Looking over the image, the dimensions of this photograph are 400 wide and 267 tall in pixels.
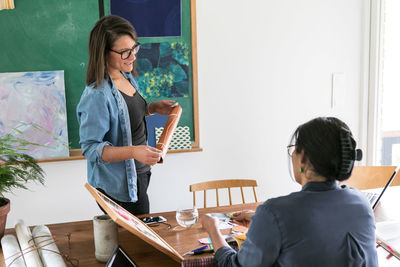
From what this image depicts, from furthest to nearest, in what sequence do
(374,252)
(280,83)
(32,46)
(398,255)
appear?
1. (280,83)
2. (32,46)
3. (398,255)
4. (374,252)

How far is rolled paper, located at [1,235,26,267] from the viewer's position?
49.3 inches

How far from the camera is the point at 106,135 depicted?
1.83 meters

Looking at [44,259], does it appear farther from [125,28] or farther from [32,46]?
[32,46]

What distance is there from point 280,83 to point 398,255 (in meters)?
2.04

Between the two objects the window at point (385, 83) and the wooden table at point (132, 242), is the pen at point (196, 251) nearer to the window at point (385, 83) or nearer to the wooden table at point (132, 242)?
the wooden table at point (132, 242)

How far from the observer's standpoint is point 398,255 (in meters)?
1.38

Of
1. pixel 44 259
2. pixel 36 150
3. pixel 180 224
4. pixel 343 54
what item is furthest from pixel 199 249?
pixel 343 54

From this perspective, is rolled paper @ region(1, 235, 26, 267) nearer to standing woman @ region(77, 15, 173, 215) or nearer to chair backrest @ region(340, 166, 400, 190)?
standing woman @ region(77, 15, 173, 215)

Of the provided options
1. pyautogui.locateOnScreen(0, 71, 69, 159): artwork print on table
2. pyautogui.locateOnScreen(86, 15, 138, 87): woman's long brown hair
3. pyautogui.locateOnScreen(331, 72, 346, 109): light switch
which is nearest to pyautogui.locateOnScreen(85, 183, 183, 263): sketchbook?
pyautogui.locateOnScreen(86, 15, 138, 87): woman's long brown hair

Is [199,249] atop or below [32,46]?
below

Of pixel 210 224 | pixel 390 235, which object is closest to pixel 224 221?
pixel 210 224

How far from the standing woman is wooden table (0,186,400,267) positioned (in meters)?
0.24

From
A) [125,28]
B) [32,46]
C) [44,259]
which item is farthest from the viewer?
[32,46]

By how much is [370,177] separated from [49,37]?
230 cm
